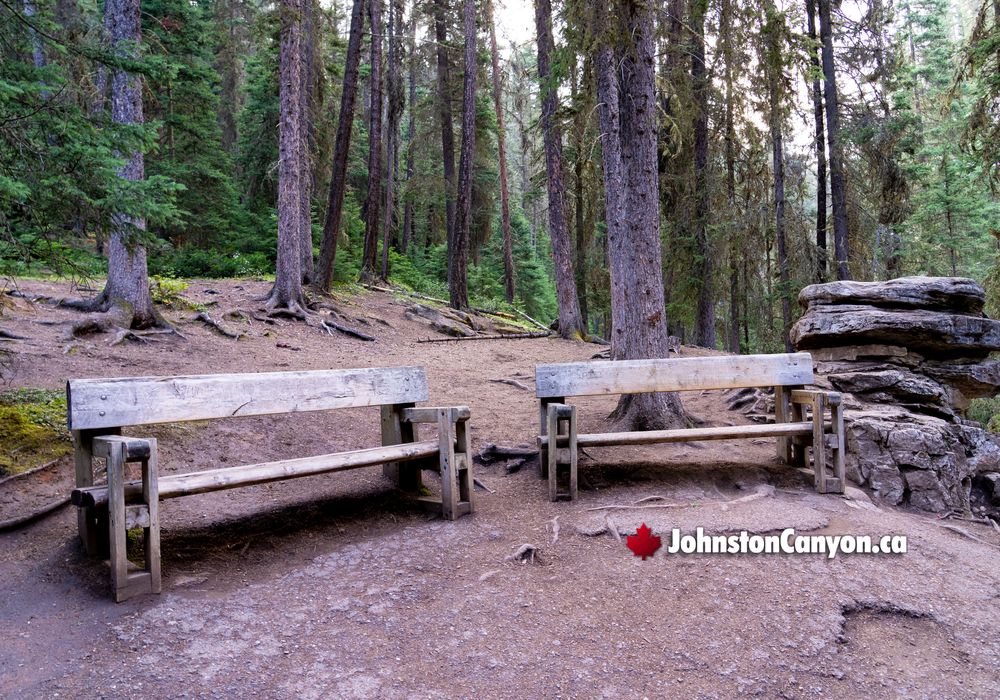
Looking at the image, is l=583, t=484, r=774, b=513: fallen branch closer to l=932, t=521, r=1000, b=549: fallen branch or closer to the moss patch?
l=932, t=521, r=1000, b=549: fallen branch

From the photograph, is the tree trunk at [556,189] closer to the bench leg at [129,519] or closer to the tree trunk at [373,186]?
the tree trunk at [373,186]

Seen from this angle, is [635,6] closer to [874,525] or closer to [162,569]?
[874,525]

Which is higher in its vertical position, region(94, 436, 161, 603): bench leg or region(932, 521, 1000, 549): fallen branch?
region(94, 436, 161, 603): bench leg

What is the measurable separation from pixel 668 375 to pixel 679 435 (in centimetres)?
67

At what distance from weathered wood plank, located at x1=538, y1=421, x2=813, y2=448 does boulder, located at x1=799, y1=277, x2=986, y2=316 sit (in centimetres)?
324

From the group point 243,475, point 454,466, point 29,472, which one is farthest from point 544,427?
point 29,472

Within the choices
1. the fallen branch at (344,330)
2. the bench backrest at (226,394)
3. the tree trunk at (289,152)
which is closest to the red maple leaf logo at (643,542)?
the bench backrest at (226,394)

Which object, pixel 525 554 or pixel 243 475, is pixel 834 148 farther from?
pixel 243 475

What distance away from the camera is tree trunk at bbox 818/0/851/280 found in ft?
47.1

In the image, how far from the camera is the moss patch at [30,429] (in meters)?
4.96

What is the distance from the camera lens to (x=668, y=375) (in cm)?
580

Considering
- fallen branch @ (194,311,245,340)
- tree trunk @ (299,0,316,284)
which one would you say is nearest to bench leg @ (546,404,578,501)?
fallen branch @ (194,311,245,340)

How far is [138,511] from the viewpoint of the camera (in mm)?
3496

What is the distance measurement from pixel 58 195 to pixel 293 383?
211 cm
